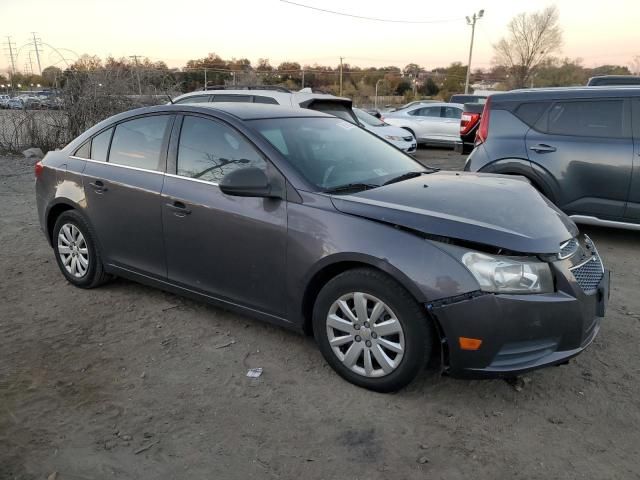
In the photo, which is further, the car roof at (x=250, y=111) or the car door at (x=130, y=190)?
the car door at (x=130, y=190)

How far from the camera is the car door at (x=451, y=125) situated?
52.4ft

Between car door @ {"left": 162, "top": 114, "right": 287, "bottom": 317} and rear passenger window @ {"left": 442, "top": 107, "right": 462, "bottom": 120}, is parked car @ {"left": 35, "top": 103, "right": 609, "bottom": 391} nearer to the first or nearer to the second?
car door @ {"left": 162, "top": 114, "right": 287, "bottom": 317}

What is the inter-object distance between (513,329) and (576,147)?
397 centimetres

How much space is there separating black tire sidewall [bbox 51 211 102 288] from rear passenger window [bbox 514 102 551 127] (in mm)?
4861

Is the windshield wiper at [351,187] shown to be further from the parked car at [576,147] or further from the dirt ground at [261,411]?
the parked car at [576,147]

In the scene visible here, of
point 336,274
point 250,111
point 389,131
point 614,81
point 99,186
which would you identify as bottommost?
point 336,274

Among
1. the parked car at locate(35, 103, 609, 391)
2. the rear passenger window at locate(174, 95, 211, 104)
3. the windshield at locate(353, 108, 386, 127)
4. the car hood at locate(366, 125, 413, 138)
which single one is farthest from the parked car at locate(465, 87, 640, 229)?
the windshield at locate(353, 108, 386, 127)

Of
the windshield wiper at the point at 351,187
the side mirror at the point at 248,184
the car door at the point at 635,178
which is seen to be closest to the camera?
the side mirror at the point at 248,184

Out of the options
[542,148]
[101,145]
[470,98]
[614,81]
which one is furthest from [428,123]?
[101,145]

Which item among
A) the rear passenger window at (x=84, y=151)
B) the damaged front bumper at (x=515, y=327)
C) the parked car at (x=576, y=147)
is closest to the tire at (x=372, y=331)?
the damaged front bumper at (x=515, y=327)

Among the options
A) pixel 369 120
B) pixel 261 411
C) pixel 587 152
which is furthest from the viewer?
pixel 369 120

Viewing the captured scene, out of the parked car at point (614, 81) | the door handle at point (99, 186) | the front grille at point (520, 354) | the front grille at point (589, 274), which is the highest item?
the parked car at point (614, 81)

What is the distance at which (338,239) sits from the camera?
3.09 metres

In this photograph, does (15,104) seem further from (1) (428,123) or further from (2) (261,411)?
(2) (261,411)
